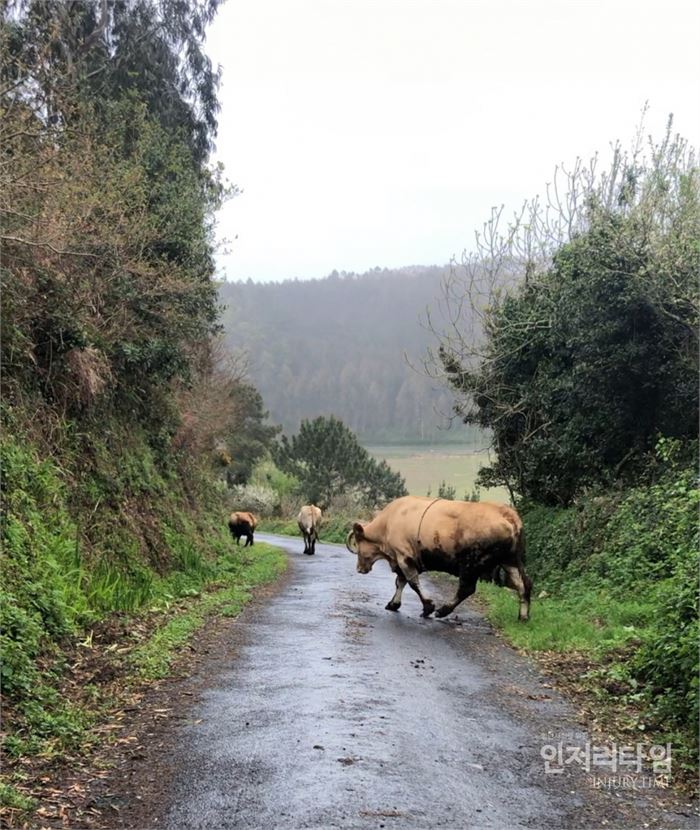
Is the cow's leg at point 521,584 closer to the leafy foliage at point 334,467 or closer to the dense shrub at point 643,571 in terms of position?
the dense shrub at point 643,571

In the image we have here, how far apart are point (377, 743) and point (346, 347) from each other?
453 ft

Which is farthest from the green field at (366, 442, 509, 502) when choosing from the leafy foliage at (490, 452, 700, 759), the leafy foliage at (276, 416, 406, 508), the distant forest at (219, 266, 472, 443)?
the leafy foliage at (490, 452, 700, 759)

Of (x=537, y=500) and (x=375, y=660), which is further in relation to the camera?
(x=537, y=500)

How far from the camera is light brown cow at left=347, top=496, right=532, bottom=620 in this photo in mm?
12258

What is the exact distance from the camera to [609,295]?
16.4 m

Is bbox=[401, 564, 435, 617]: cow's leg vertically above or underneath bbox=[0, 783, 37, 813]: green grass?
underneath

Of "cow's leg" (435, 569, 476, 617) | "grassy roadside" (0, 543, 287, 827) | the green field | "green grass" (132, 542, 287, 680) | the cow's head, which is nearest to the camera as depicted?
"grassy roadside" (0, 543, 287, 827)

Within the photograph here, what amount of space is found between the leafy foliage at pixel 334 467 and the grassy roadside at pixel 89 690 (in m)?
44.7

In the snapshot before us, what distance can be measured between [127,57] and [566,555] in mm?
19645

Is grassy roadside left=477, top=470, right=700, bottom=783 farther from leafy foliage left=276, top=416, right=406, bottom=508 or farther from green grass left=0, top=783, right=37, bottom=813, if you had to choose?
leafy foliage left=276, top=416, right=406, bottom=508

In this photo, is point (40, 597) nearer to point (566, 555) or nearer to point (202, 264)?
point (566, 555)

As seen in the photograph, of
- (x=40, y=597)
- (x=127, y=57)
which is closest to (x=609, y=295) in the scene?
(x=40, y=597)

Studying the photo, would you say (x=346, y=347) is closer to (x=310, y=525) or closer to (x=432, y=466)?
(x=432, y=466)

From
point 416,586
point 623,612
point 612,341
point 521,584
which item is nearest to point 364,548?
point 416,586
